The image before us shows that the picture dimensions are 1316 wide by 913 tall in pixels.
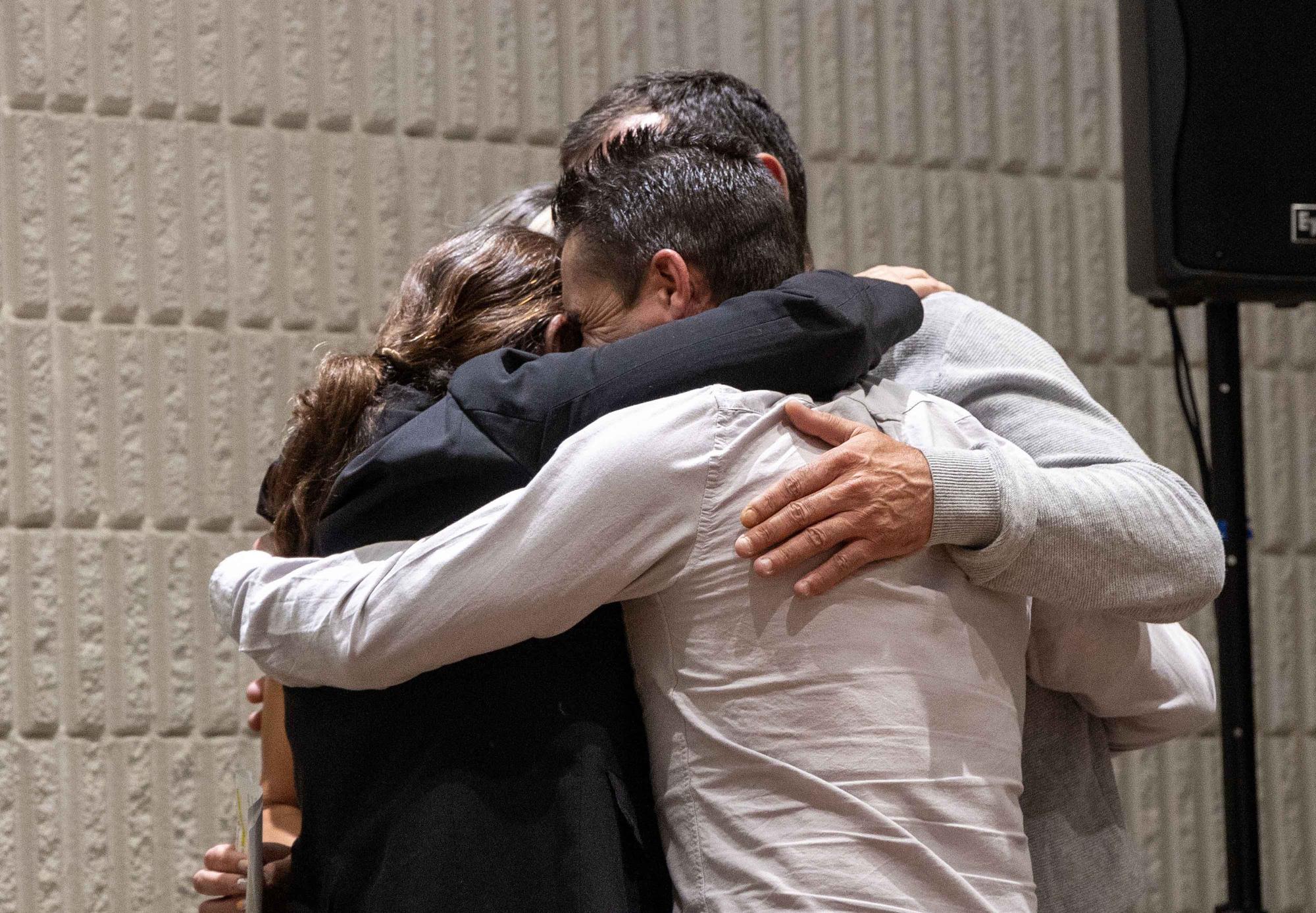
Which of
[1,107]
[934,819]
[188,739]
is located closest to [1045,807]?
[934,819]

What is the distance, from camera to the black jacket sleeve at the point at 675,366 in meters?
1.23

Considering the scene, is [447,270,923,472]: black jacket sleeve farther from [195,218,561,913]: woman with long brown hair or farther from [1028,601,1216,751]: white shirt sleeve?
[1028,601,1216,751]: white shirt sleeve

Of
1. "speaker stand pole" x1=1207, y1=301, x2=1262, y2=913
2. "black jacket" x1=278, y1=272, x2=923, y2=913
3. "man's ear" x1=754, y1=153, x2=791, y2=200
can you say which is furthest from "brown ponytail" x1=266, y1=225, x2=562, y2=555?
"speaker stand pole" x1=1207, y1=301, x2=1262, y2=913

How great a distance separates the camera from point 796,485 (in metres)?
1.20

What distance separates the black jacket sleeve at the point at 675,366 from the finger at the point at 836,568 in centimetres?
16

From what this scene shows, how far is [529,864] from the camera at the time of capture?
1235 mm

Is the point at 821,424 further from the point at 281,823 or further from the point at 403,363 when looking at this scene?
the point at 281,823

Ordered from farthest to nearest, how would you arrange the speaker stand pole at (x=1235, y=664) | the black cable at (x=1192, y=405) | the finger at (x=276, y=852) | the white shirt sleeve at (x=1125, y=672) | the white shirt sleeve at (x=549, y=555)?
the black cable at (x=1192, y=405) < the speaker stand pole at (x=1235, y=664) < the finger at (x=276, y=852) < the white shirt sleeve at (x=1125, y=672) < the white shirt sleeve at (x=549, y=555)

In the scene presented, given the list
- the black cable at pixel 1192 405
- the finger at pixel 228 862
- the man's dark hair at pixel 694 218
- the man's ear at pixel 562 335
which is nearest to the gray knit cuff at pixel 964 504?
the man's dark hair at pixel 694 218

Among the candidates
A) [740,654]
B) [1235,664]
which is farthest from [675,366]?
[1235,664]

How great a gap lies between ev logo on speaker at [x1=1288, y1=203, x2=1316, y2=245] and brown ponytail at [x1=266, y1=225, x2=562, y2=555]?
144 cm

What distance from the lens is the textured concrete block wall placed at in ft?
8.89

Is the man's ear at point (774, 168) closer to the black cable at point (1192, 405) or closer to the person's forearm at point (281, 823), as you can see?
the person's forearm at point (281, 823)

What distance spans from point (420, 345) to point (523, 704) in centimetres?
40
